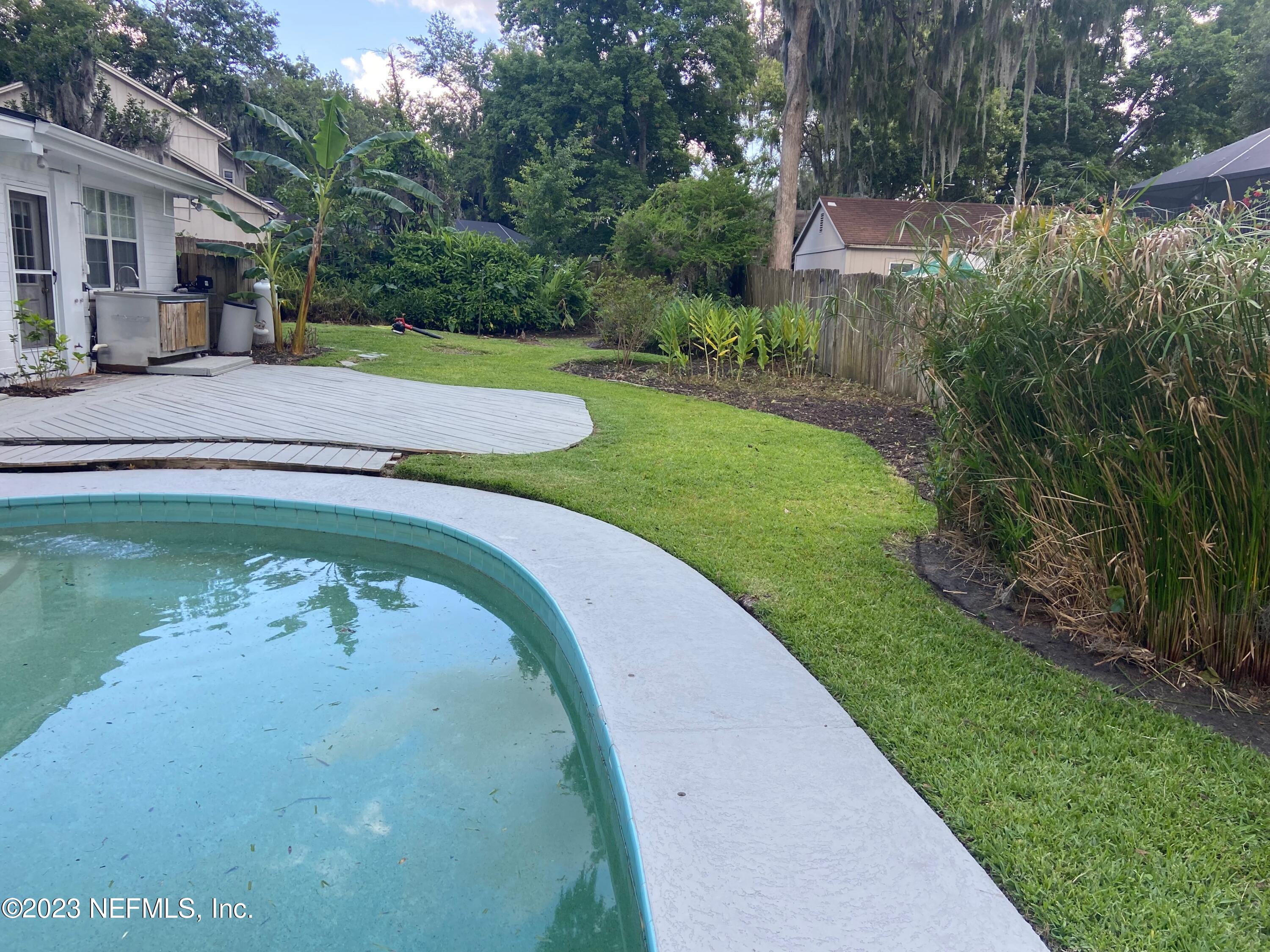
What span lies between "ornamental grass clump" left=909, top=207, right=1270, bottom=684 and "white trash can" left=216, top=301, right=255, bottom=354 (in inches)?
444

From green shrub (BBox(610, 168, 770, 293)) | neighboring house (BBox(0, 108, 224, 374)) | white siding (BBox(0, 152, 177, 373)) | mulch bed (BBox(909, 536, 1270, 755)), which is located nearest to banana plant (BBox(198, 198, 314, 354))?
neighboring house (BBox(0, 108, 224, 374))

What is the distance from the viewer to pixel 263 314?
43.9ft

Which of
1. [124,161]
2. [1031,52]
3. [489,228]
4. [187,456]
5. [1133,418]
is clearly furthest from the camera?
[489,228]

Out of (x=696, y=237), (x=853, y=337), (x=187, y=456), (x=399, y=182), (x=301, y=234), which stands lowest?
(x=187, y=456)

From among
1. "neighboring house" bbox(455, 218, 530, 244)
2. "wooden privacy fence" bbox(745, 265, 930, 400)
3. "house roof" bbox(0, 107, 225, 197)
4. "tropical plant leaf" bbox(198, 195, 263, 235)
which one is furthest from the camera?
"neighboring house" bbox(455, 218, 530, 244)

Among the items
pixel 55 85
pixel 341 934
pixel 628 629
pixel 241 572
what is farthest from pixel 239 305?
pixel 55 85

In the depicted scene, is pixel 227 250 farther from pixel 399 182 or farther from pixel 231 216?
pixel 399 182

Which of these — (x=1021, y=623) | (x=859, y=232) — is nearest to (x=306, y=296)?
(x=1021, y=623)

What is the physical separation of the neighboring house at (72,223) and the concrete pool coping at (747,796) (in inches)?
314

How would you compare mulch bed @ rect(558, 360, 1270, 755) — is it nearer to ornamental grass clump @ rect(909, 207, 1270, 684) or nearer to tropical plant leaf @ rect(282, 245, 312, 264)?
ornamental grass clump @ rect(909, 207, 1270, 684)

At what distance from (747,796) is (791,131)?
697 inches

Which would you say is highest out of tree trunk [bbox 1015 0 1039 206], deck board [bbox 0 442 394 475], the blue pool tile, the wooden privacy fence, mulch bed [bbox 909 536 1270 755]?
tree trunk [bbox 1015 0 1039 206]

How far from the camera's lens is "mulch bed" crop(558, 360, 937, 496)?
8.23 m

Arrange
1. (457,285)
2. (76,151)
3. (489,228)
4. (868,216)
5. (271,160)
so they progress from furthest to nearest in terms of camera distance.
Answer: (489,228) < (868,216) < (457,285) < (271,160) < (76,151)
